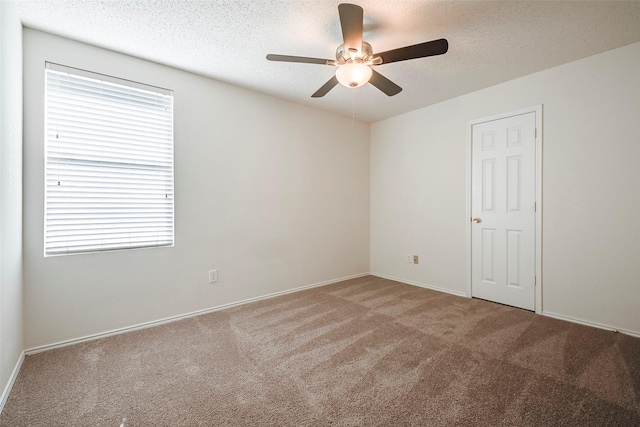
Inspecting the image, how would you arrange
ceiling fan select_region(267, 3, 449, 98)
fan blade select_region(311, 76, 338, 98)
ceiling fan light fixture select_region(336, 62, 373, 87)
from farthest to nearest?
fan blade select_region(311, 76, 338, 98) → ceiling fan light fixture select_region(336, 62, 373, 87) → ceiling fan select_region(267, 3, 449, 98)

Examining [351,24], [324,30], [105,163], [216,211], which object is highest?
[324,30]

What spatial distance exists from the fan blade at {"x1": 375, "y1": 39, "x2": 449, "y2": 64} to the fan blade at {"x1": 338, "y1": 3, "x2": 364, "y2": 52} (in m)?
0.22

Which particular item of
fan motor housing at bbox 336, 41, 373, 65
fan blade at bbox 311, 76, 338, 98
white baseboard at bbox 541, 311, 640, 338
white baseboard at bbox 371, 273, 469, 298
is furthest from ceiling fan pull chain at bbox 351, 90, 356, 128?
white baseboard at bbox 541, 311, 640, 338

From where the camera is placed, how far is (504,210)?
3.18 metres

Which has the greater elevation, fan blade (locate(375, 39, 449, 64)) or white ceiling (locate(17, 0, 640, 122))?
white ceiling (locate(17, 0, 640, 122))

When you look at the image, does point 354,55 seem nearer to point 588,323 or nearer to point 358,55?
point 358,55

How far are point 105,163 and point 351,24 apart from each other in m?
2.28

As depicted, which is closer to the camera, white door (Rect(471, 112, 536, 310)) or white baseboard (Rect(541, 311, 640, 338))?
white baseboard (Rect(541, 311, 640, 338))

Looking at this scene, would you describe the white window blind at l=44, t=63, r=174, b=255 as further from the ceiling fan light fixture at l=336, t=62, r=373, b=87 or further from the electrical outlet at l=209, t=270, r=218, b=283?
the ceiling fan light fixture at l=336, t=62, r=373, b=87

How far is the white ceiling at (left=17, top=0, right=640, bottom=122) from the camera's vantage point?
6.34ft

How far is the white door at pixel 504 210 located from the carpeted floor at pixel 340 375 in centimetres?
44

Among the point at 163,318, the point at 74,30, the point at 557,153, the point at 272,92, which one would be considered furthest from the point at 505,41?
the point at 163,318

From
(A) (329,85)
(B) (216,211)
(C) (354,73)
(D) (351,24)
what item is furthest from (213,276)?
(D) (351,24)

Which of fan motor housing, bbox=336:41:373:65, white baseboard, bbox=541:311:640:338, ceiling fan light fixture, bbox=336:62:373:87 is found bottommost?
white baseboard, bbox=541:311:640:338
